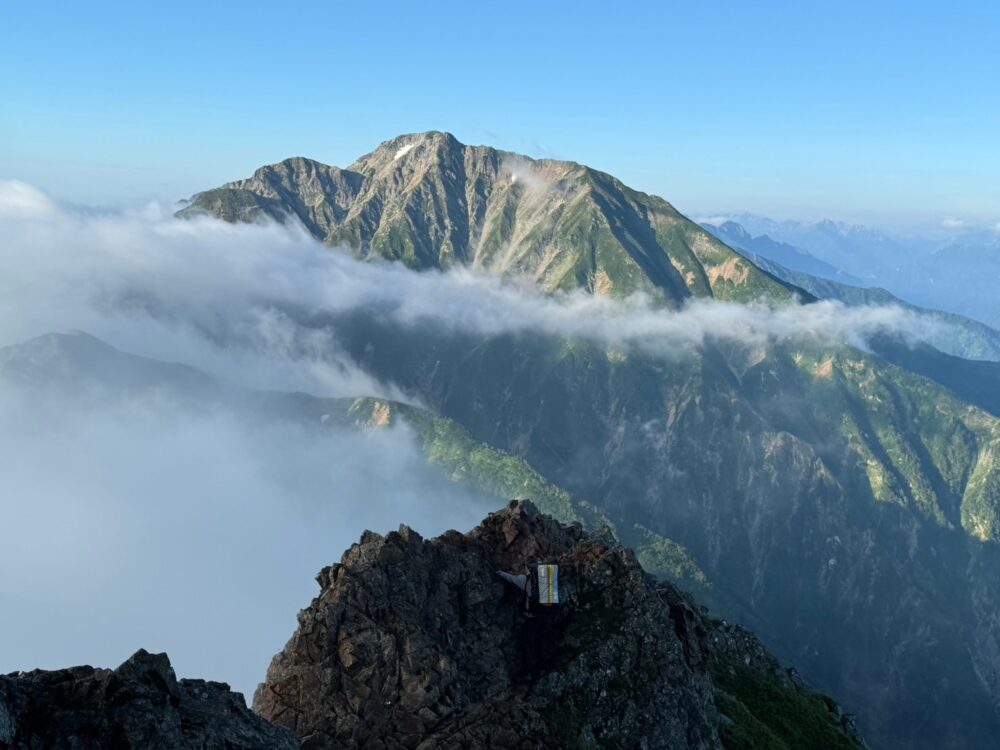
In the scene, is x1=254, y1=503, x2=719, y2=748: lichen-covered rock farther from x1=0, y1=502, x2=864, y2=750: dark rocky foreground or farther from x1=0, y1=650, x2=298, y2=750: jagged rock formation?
x1=0, y1=650, x2=298, y2=750: jagged rock formation

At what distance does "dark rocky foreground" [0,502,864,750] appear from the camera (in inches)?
2995

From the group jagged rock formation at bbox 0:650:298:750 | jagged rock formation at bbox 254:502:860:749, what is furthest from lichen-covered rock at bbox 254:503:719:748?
jagged rock formation at bbox 0:650:298:750

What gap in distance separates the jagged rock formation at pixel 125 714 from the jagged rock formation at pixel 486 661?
2122 cm

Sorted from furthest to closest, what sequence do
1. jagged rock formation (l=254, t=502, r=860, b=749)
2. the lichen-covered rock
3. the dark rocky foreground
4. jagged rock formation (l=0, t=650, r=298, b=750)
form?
jagged rock formation (l=254, t=502, r=860, b=749) → the lichen-covered rock → the dark rocky foreground → jagged rock formation (l=0, t=650, r=298, b=750)

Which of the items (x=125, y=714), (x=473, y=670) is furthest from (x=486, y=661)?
(x=125, y=714)

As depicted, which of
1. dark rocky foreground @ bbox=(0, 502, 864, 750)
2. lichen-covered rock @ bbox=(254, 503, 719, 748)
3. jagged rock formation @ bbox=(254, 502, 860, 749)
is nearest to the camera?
dark rocky foreground @ bbox=(0, 502, 864, 750)

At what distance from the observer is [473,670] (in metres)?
92.1

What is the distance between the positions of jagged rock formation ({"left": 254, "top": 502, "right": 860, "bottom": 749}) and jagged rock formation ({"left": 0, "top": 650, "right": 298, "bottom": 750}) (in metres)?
21.2

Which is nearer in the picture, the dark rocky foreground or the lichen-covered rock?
the dark rocky foreground

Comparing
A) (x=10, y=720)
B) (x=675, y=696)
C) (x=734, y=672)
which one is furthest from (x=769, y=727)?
(x=10, y=720)

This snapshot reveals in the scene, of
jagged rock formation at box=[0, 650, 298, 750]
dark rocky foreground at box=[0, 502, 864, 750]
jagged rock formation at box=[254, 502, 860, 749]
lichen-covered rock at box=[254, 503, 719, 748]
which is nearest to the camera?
jagged rock formation at box=[0, 650, 298, 750]

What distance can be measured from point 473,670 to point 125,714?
152 feet

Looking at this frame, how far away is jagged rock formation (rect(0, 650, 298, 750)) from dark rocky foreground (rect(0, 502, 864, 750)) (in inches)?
7.6

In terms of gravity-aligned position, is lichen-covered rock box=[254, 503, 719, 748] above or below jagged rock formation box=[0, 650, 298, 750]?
below
